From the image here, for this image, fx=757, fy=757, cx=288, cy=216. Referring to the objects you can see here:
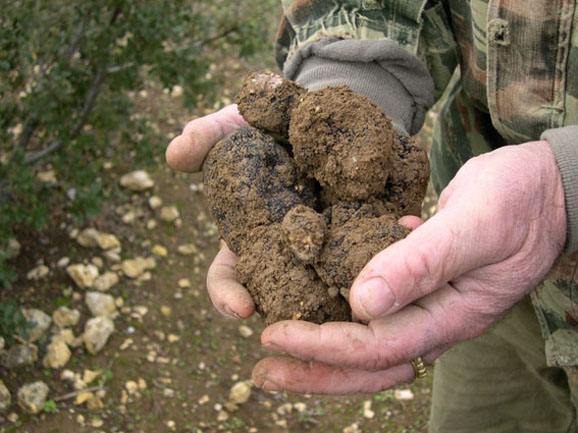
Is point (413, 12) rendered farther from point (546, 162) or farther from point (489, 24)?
point (546, 162)

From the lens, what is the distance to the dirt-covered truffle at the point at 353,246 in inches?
60.1

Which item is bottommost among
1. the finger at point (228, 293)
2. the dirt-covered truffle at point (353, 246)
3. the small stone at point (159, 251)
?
the small stone at point (159, 251)

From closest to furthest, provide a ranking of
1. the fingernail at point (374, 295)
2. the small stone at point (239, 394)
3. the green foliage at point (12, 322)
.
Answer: the fingernail at point (374, 295) < the green foliage at point (12, 322) < the small stone at point (239, 394)

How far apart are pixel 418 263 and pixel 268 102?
599 millimetres

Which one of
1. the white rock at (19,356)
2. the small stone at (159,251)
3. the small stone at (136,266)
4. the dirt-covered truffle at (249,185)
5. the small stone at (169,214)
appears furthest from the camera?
the small stone at (169,214)

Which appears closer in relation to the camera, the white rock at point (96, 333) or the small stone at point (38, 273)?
the white rock at point (96, 333)

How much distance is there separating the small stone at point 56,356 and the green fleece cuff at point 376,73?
156 centimetres

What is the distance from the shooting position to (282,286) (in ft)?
5.19

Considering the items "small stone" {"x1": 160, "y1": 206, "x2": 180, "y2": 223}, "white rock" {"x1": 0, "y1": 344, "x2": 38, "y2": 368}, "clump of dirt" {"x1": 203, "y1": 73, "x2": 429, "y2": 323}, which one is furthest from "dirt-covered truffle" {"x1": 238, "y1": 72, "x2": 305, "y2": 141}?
"small stone" {"x1": 160, "y1": 206, "x2": 180, "y2": 223}

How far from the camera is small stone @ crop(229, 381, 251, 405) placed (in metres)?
2.99

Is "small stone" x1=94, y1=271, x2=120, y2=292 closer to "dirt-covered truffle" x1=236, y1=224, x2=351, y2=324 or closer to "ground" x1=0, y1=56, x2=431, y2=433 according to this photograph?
"ground" x1=0, y1=56, x2=431, y2=433

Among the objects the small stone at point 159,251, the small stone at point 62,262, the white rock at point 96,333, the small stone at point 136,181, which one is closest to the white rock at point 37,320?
the white rock at point 96,333

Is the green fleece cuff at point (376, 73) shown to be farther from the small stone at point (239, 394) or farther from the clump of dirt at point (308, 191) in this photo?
the small stone at point (239, 394)

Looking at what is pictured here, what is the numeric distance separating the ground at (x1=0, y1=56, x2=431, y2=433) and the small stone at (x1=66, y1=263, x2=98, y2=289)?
0.13ft
